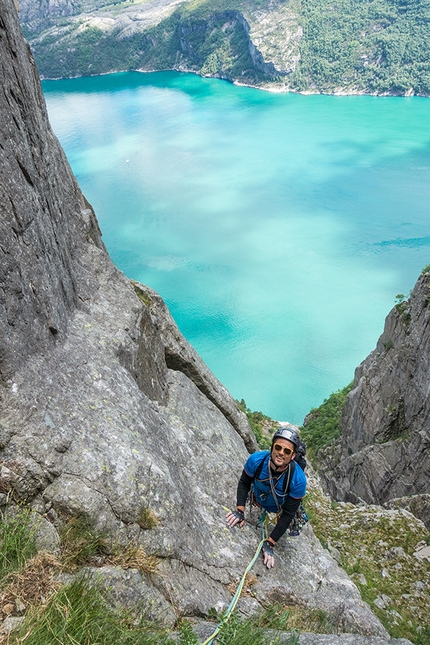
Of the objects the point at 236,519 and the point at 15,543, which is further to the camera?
the point at 236,519

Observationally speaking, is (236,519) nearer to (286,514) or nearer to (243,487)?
(243,487)

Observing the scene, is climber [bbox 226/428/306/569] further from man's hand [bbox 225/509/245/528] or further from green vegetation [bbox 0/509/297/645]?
green vegetation [bbox 0/509/297/645]

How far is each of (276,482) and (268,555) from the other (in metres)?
1.25

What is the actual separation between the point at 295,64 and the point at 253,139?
65.9 m

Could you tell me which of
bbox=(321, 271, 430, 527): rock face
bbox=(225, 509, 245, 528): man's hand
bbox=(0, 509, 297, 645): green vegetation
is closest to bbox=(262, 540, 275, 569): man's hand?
bbox=(225, 509, 245, 528): man's hand

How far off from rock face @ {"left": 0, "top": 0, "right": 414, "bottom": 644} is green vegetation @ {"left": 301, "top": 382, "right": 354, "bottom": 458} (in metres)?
19.6

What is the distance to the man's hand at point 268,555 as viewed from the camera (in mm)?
6082

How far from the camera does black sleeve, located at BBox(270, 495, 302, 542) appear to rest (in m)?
5.66

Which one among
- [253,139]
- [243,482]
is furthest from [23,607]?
[253,139]

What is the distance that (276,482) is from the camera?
18.4 ft

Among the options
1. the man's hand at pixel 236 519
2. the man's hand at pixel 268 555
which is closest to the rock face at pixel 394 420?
the man's hand at pixel 268 555

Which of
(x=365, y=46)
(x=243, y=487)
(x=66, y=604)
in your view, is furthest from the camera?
(x=365, y=46)

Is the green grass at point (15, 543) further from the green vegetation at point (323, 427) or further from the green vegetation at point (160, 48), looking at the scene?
the green vegetation at point (160, 48)

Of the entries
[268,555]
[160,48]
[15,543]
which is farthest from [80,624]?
[160,48]
